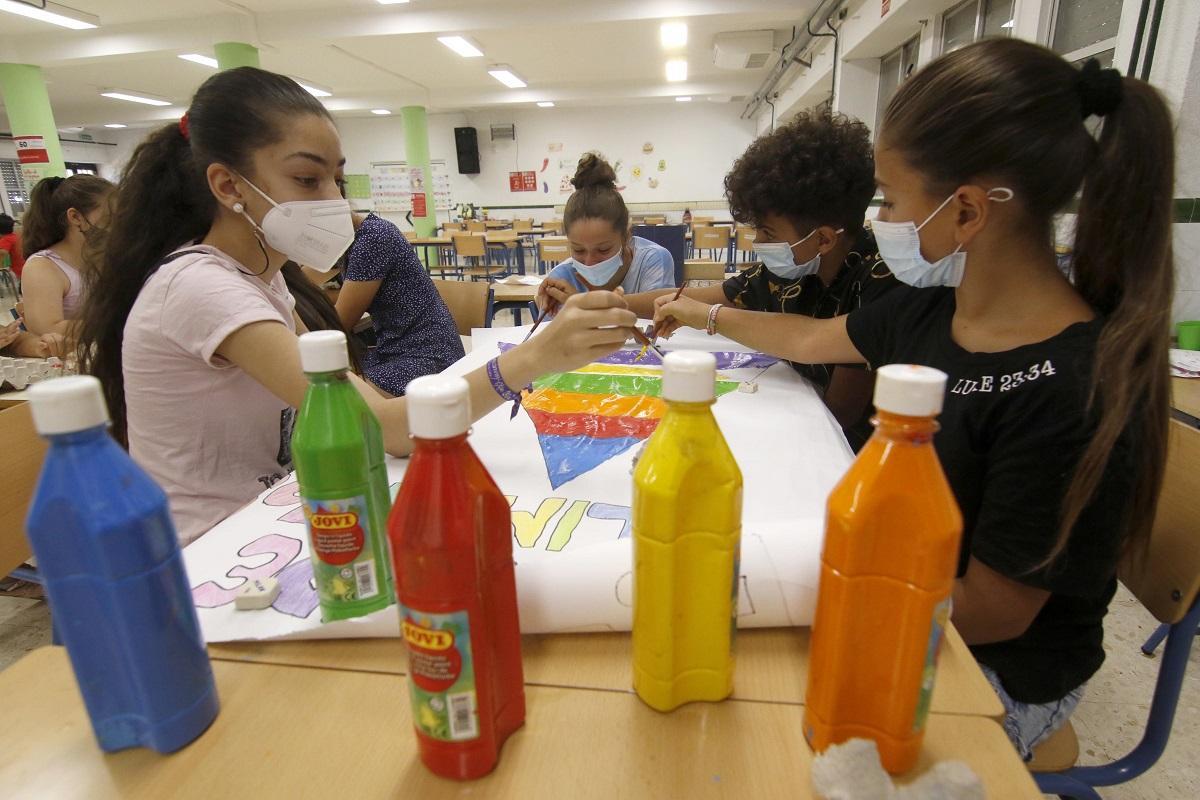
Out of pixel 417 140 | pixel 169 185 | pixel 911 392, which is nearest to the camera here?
pixel 911 392

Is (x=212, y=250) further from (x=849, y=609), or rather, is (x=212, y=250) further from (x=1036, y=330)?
(x=1036, y=330)

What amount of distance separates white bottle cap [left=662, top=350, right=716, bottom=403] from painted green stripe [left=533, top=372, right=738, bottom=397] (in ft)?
2.90

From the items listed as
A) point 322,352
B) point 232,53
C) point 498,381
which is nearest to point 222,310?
point 498,381

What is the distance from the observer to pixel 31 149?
6.78 m

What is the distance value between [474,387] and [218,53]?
7.25 metres

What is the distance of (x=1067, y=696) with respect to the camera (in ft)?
2.77

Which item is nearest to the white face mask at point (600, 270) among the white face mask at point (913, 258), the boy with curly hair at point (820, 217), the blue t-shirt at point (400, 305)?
the blue t-shirt at point (400, 305)

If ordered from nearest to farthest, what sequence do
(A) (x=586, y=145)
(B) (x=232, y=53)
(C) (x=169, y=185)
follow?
(C) (x=169, y=185)
(B) (x=232, y=53)
(A) (x=586, y=145)

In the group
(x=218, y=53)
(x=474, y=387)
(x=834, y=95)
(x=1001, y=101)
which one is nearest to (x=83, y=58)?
(x=218, y=53)

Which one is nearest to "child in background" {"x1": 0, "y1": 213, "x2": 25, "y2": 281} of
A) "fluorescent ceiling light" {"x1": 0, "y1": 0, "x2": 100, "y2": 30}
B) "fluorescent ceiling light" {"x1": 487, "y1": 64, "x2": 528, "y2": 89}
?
"fluorescent ceiling light" {"x1": 0, "y1": 0, "x2": 100, "y2": 30}

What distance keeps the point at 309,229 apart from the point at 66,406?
35.3 inches

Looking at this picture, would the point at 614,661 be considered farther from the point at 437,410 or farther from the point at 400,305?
the point at 400,305

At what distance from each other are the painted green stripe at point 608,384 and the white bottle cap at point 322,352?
807mm

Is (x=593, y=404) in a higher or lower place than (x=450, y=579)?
lower
